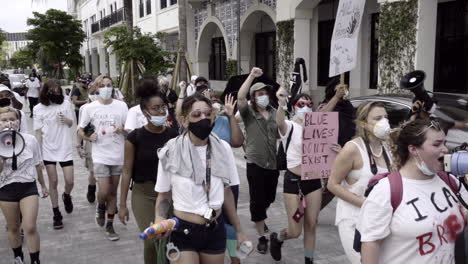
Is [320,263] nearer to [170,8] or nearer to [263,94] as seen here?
[263,94]

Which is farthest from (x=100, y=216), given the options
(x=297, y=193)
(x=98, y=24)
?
(x=98, y=24)

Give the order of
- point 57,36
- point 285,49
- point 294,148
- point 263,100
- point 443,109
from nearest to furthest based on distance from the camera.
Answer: point 294,148
point 263,100
point 443,109
point 285,49
point 57,36

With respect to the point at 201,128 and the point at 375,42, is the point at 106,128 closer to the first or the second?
the point at 201,128

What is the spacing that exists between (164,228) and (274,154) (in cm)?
260

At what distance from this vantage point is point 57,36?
43094mm

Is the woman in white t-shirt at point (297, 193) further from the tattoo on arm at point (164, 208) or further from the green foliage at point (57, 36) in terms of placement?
the green foliage at point (57, 36)

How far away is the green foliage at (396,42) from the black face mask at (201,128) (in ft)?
29.7

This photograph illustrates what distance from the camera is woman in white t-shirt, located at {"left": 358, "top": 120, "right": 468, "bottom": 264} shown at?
226cm

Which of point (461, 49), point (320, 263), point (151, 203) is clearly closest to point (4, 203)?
point (151, 203)

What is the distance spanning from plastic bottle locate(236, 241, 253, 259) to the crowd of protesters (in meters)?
0.08

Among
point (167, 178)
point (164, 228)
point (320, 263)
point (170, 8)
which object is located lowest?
point (320, 263)

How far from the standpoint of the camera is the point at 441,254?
2283mm

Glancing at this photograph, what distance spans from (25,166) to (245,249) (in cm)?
259

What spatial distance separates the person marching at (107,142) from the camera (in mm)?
5582
